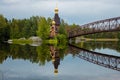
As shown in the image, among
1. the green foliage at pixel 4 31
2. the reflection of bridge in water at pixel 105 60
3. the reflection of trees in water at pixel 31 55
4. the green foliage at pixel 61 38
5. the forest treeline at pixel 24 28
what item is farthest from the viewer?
the green foliage at pixel 4 31

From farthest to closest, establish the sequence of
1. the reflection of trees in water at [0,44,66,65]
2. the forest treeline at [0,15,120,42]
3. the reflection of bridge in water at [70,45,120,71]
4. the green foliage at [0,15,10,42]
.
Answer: the green foliage at [0,15,10,42]
the forest treeline at [0,15,120,42]
the reflection of trees in water at [0,44,66,65]
the reflection of bridge in water at [70,45,120,71]

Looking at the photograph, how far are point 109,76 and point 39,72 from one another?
4.85 metres

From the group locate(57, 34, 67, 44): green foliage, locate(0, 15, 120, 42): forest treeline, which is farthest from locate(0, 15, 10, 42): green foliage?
locate(57, 34, 67, 44): green foliage

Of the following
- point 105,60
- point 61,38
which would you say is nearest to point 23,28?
point 61,38

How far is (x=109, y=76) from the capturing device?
2408 centimetres

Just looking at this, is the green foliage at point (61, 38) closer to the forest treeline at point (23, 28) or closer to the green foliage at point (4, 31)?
the forest treeline at point (23, 28)

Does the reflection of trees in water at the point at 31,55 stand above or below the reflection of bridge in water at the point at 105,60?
above

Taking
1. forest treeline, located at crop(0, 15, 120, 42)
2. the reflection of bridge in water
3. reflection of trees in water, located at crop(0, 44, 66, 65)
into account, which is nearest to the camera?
the reflection of bridge in water

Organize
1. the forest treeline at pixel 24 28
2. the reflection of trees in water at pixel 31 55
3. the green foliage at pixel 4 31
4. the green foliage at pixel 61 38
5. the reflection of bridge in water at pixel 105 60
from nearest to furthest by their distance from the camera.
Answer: the reflection of bridge in water at pixel 105 60
the reflection of trees in water at pixel 31 55
the green foliage at pixel 61 38
the forest treeline at pixel 24 28
the green foliage at pixel 4 31

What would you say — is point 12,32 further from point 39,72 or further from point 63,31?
point 39,72

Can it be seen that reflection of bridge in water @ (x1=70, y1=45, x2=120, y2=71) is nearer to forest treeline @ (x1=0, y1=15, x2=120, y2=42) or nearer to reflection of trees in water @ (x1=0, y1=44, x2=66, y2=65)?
reflection of trees in water @ (x1=0, y1=44, x2=66, y2=65)

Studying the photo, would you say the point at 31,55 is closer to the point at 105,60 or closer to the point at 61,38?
the point at 105,60

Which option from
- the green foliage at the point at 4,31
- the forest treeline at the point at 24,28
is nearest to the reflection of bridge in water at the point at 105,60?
the forest treeline at the point at 24,28

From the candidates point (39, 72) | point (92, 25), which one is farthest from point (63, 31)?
point (39, 72)
